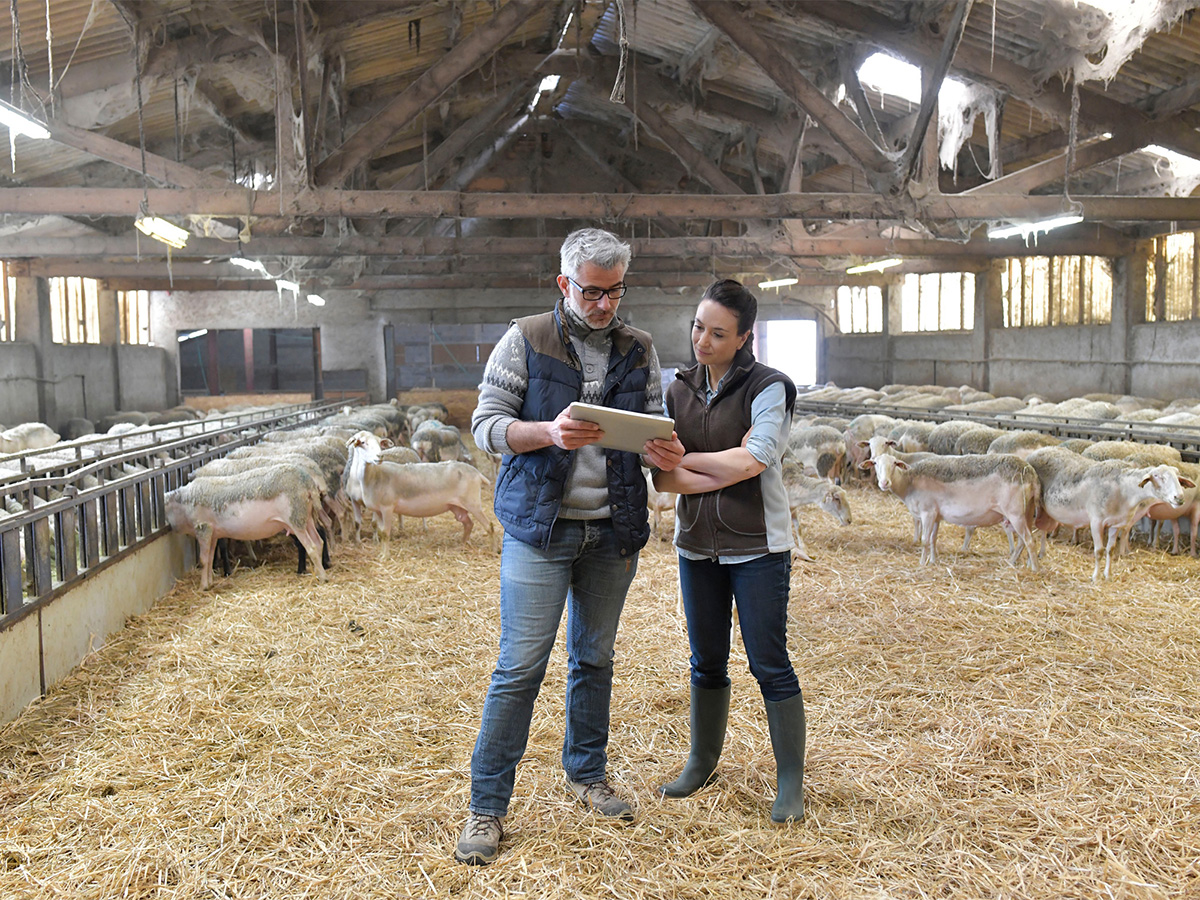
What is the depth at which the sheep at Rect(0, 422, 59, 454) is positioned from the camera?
39.9 ft

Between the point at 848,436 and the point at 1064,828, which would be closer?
the point at 1064,828

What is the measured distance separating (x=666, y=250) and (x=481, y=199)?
16.8ft

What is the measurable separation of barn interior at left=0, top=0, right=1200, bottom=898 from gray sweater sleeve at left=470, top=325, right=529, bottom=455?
5.09 feet

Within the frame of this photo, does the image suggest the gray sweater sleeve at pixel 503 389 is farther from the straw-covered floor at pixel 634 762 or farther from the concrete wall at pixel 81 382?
the concrete wall at pixel 81 382

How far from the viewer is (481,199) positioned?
10.5 metres

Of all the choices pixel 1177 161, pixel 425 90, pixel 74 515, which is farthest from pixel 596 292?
pixel 1177 161

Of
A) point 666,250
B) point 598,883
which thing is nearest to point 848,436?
point 666,250

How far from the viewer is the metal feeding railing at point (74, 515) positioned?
485 cm

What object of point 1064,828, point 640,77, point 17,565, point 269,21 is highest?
point 640,77

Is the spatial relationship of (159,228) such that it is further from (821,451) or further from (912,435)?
(912,435)

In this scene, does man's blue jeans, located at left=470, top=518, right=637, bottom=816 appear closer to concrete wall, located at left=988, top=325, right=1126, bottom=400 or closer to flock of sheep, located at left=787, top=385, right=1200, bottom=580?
flock of sheep, located at left=787, top=385, right=1200, bottom=580

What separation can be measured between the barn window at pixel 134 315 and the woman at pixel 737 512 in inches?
899

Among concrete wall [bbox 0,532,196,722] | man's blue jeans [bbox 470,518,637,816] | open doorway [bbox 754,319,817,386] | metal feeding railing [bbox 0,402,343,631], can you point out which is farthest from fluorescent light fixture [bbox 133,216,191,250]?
open doorway [bbox 754,319,817,386]

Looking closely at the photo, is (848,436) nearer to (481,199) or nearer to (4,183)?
(481,199)
